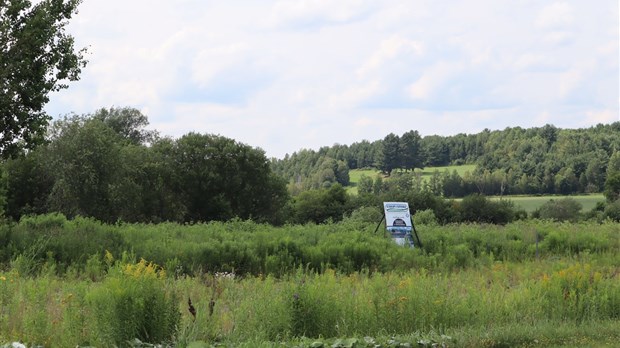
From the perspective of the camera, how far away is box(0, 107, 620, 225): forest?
43438 mm

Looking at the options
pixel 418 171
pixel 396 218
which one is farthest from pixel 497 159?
pixel 396 218

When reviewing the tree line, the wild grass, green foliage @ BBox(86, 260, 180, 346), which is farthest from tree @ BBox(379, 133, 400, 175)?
green foliage @ BBox(86, 260, 180, 346)

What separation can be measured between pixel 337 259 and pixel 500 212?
56245 mm

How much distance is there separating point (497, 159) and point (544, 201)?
21.3m

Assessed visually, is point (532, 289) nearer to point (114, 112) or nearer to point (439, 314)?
point (439, 314)

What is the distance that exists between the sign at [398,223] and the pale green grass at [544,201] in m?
59.4

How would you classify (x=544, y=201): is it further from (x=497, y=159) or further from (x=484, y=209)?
(x=497, y=159)

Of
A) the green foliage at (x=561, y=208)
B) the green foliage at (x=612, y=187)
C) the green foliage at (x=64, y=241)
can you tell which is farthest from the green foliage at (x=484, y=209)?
the green foliage at (x=64, y=241)

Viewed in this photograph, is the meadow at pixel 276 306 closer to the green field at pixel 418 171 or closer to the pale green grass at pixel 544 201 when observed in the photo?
the pale green grass at pixel 544 201

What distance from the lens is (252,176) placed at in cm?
5834

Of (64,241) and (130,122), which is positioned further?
(130,122)

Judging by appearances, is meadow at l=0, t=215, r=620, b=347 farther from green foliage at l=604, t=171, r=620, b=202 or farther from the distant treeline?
the distant treeline

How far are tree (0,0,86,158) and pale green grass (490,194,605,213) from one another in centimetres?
6539

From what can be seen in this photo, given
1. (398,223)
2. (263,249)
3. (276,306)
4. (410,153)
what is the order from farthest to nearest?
1. (410,153)
2. (398,223)
3. (263,249)
4. (276,306)
